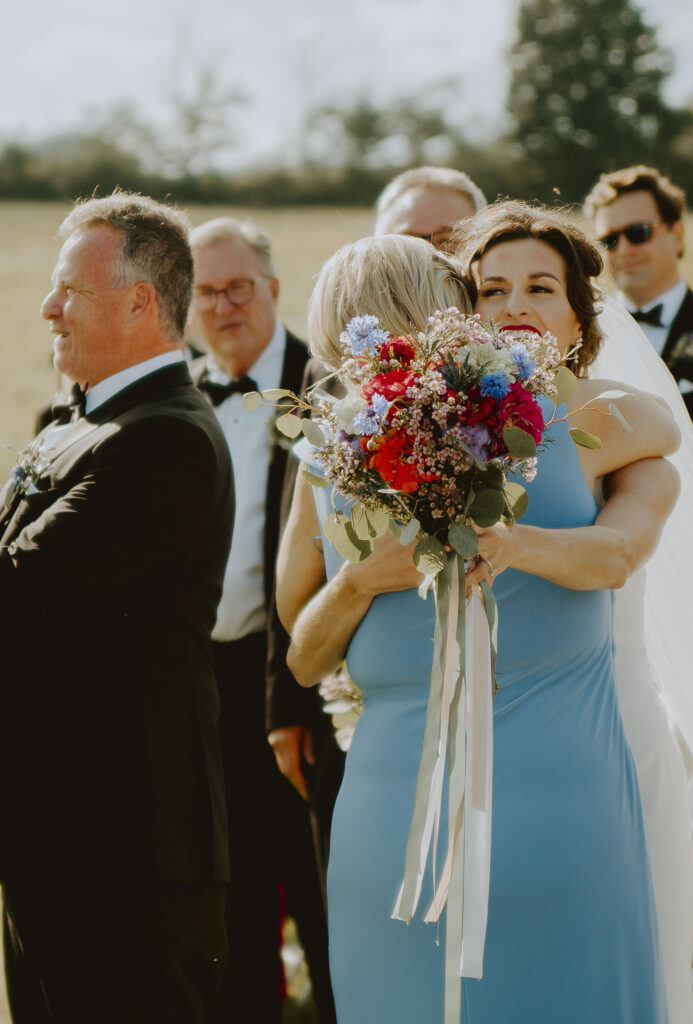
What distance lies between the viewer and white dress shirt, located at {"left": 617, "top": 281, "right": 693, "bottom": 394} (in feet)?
16.8

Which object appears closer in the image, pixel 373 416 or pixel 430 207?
pixel 373 416

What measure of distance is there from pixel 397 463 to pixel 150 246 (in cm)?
155

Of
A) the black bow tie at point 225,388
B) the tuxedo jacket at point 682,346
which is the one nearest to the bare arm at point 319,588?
the black bow tie at point 225,388

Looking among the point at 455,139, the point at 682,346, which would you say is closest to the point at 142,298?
the point at 682,346

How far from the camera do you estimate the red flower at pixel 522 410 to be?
187cm

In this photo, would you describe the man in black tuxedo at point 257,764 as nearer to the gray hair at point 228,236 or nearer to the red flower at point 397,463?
the gray hair at point 228,236

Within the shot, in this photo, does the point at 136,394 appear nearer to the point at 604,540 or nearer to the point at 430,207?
the point at 604,540

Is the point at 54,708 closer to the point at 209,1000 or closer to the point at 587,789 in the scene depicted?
the point at 209,1000

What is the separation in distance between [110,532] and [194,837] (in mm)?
849

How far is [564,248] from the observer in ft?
9.04

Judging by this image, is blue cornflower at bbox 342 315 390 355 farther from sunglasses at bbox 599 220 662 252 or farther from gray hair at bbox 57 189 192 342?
sunglasses at bbox 599 220 662 252

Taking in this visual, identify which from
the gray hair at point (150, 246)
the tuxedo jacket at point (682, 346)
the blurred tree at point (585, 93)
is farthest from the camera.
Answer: the blurred tree at point (585, 93)

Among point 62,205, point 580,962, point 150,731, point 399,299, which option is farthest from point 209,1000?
point 62,205

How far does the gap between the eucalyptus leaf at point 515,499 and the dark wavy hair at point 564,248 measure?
2.88 feet
